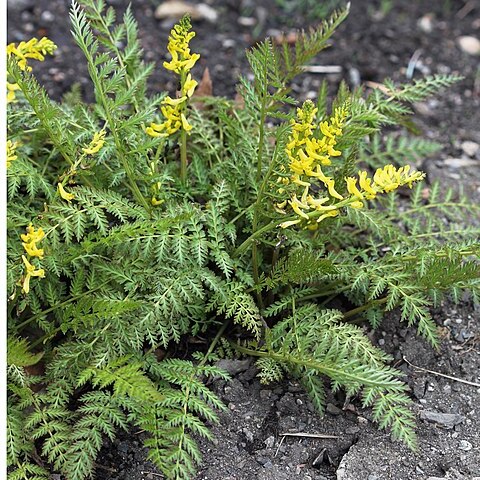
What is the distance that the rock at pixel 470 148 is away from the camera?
13.5 ft

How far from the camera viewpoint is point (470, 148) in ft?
13.6

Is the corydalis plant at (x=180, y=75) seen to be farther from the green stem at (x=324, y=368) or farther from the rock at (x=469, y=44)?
the rock at (x=469, y=44)

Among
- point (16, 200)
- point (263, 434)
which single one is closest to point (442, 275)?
point (263, 434)

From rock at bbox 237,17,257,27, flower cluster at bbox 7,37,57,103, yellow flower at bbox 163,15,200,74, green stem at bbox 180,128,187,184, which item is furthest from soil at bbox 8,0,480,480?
flower cluster at bbox 7,37,57,103

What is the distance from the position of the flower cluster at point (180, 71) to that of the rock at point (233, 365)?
809mm

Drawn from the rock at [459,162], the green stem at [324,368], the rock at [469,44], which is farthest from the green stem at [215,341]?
the rock at [469,44]

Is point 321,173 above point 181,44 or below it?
below

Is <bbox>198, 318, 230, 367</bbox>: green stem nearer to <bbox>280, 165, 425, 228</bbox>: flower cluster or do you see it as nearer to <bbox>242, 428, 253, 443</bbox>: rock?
<bbox>242, 428, 253, 443</bbox>: rock

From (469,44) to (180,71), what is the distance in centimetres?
278

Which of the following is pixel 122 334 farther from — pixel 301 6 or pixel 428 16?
pixel 428 16

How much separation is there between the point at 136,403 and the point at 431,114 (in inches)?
101

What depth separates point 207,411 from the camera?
2486 millimetres

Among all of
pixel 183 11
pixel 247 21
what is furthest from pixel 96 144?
pixel 247 21

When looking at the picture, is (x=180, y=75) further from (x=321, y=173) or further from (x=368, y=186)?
(x=368, y=186)
